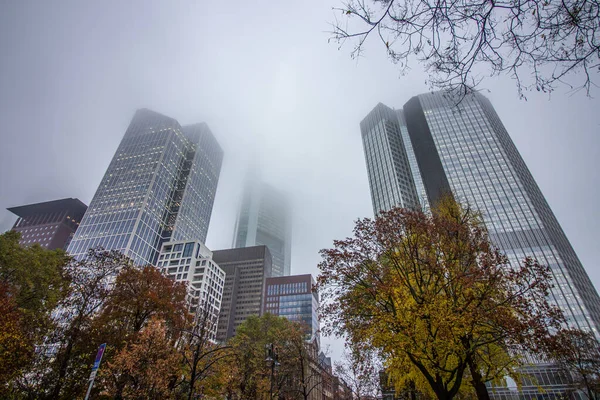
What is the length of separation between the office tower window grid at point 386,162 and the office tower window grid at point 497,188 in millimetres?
15429

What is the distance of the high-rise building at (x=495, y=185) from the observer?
3054 inches

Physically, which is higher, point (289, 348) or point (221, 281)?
point (221, 281)

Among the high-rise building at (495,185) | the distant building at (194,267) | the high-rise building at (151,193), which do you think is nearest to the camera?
the high-rise building at (495,185)

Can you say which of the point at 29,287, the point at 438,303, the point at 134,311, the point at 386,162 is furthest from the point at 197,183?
the point at 438,303

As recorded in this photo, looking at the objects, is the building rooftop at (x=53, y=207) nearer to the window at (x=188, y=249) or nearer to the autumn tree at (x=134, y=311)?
the window at (x=188, y=249)

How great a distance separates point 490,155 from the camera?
337 feet

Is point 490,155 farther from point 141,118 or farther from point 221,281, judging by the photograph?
point 141,118

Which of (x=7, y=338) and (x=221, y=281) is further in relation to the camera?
(x=221, y=281)

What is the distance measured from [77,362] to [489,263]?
23.3 m

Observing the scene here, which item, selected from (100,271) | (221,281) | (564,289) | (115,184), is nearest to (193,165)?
(115,184)

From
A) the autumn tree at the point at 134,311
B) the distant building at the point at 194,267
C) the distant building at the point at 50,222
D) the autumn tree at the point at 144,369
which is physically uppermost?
the distant building at the point at 50,222

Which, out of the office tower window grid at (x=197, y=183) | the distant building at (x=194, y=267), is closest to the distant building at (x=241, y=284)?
the office tower window grid at (x=197, y=183)

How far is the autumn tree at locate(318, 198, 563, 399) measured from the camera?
893 cm

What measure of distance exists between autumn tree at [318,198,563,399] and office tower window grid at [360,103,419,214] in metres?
87.7
